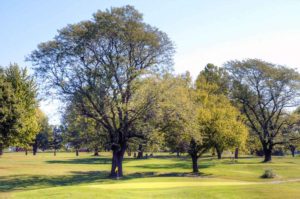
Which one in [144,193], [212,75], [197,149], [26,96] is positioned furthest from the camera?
[212,75]

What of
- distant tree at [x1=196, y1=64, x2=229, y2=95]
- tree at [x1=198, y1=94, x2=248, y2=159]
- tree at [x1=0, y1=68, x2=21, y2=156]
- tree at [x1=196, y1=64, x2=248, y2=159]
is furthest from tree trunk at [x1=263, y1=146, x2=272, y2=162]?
tree at [x1=0, y1=68, x2=21, y2=156]

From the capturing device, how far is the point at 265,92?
7500 centimetres

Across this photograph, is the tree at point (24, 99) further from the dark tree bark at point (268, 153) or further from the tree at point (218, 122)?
the dark tree bark at point (268, 153)

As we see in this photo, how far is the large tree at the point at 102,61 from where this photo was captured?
137 feet

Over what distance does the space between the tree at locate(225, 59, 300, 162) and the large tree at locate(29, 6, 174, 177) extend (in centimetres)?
3643

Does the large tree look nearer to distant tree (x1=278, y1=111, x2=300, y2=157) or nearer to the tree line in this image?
the tree line

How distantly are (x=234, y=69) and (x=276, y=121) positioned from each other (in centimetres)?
1349

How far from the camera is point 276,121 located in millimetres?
76312

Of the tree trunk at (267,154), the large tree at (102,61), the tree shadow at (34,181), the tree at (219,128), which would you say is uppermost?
the large tree at (102,61)

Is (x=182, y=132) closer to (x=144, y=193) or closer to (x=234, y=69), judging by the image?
(x=144, y=193)

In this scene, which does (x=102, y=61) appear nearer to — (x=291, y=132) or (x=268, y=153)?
(x=268, y=153)

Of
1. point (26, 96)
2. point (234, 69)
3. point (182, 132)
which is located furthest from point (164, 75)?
point (234, 69)

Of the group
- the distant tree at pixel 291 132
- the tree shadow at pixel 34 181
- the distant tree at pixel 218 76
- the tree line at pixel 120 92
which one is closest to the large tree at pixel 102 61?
the tree line at pixel 120 92

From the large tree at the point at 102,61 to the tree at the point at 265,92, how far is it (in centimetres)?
3643
